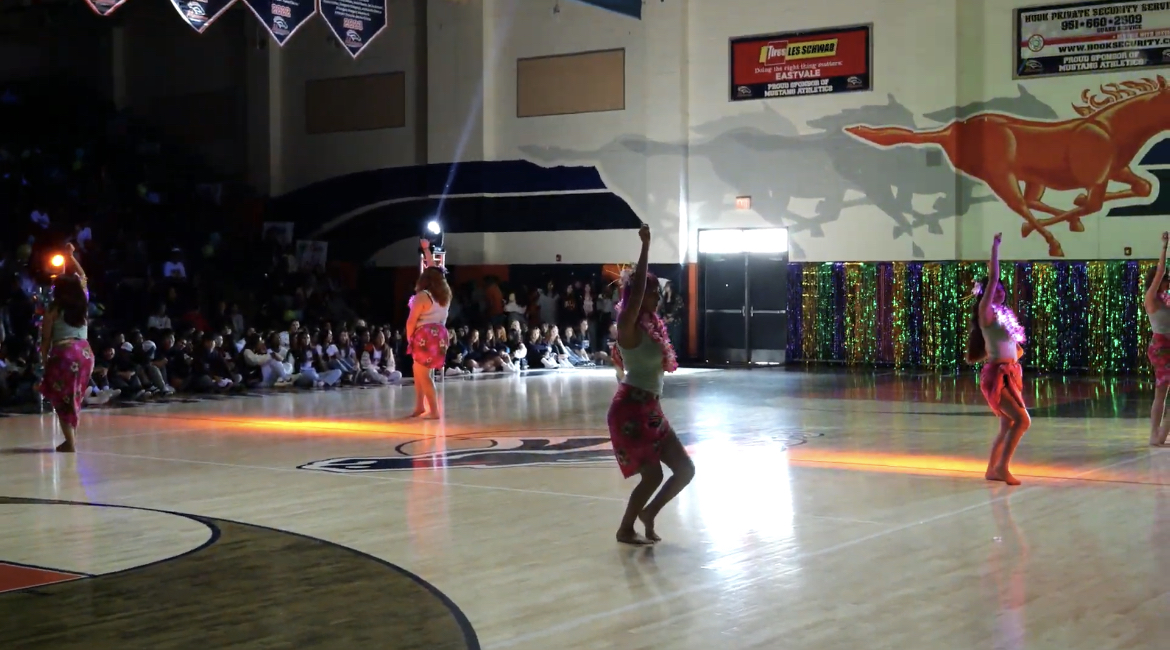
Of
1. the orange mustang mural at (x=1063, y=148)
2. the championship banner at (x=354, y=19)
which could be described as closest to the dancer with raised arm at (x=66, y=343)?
the championship banner at (x=354, y=19)

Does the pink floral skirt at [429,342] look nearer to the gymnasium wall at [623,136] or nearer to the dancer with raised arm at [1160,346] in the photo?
the dancer with raised arm at [1160,346]

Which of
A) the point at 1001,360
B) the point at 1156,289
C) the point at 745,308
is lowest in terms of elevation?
the point at 1001,360

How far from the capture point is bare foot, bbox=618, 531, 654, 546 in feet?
25.0

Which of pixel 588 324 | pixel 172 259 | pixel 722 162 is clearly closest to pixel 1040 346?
pixel 722 162

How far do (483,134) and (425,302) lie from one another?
527 inches

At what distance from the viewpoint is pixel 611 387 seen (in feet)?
65.3

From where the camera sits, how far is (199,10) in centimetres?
1697

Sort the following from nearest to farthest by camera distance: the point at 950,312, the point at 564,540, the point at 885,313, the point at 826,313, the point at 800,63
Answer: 1. the point at 564,540
2. the point at 950,312
3. the point at 885,313
4. the point at 800,63
5. the point at 826,313

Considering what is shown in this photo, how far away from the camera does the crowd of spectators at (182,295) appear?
18.5m

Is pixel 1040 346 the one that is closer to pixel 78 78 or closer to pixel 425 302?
pixel 425 302

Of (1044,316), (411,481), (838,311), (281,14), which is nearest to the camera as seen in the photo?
(411,481)

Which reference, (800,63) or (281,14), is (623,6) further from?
(281,14)

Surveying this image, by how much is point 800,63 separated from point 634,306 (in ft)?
60.7

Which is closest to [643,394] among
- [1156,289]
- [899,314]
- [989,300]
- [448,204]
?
[989,300]
